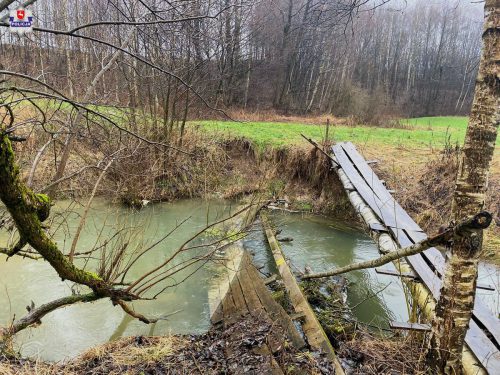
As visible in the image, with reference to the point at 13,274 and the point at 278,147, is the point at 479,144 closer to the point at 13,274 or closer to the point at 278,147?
the point at 13,274

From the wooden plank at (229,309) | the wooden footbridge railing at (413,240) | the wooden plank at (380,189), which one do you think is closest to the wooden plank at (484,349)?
the wooden footbridge railing at (413,240)

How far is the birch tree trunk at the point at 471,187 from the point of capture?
2.82 metres

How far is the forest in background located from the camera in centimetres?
1060

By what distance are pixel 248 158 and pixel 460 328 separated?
10.6m

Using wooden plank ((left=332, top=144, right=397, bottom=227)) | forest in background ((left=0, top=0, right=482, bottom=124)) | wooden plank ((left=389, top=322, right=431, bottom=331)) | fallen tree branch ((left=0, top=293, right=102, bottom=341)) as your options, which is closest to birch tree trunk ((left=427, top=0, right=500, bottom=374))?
wooden plank ((left=389, top=322, right=431, bottom=331))

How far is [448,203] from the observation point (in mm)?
9594

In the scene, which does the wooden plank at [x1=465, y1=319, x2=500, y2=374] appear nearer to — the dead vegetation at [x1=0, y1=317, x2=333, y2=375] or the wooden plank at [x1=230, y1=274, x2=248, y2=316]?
the dead vegetation at [x1=0, y1=317, x2=333, y2=375]

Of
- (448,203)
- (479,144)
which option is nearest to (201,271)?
(479,144)

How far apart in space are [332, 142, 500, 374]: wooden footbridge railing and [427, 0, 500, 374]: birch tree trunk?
2.08 ft

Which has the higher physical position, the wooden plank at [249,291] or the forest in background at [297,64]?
the forest in background at [297,64]

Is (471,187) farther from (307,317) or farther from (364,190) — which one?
(364,190)

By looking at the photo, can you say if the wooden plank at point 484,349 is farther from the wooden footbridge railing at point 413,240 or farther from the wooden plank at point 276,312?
the wooden plank at point 276,312

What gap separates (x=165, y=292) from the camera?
6750 mm

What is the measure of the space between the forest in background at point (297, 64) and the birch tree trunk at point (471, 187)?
6.99m
